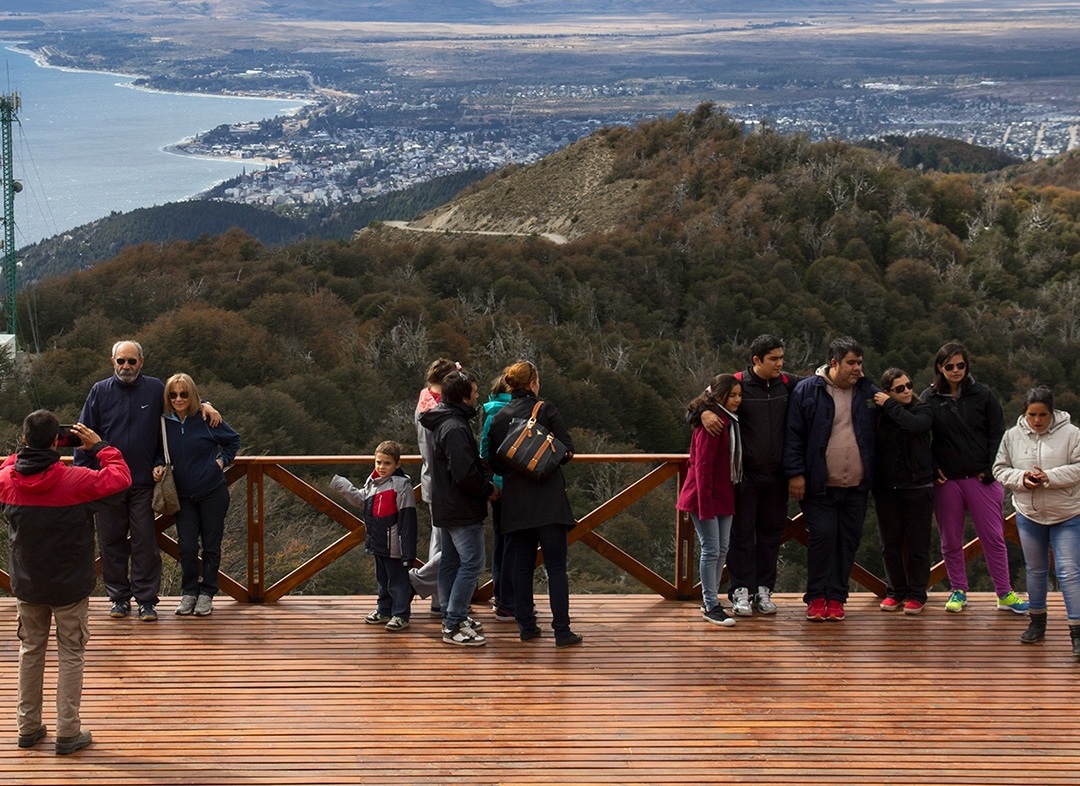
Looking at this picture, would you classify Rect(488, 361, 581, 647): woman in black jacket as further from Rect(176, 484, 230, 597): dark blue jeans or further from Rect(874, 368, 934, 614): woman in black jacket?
Rect(874, 368, 934, 614): woman in black jacket

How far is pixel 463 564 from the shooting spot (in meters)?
6.52

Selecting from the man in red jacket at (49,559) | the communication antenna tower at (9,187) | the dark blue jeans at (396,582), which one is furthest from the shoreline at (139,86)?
the man in red jacket at (49,559)

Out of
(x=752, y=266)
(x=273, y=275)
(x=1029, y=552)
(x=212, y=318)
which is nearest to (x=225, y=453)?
(x=1029, y=552)

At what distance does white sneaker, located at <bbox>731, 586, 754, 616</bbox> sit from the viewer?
6.93 metres

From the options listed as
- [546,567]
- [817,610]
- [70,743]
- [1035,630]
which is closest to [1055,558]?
[1035,630]

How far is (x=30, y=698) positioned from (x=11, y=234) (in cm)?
3305

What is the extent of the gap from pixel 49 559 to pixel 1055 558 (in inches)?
191

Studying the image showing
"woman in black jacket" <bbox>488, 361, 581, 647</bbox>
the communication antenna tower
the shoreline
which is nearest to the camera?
"woman in black jacket" <bbox>488, 361, 581, 647</bbox>

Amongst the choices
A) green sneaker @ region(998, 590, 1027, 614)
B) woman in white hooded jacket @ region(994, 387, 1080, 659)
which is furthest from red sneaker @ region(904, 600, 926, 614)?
woman in white hooded jacket @ region(994, 387, 1080, 659)

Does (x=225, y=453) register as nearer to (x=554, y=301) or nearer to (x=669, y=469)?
(x=669, y=469)

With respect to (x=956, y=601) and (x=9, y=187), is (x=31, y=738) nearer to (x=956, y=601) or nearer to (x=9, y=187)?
(x=956, y=601)

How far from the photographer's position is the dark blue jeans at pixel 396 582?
6.75m

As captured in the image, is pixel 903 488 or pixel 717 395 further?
pixel 903 488

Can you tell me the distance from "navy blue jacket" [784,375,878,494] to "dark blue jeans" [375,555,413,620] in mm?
2109
